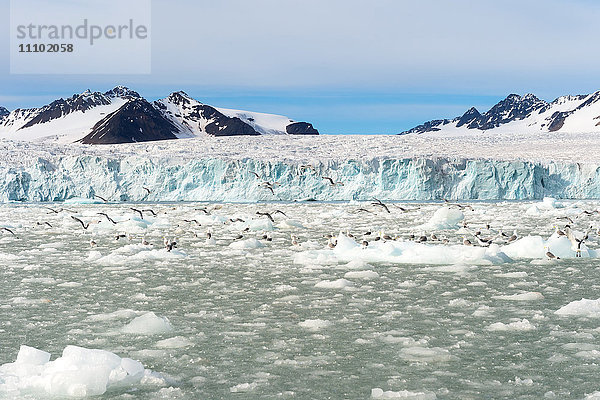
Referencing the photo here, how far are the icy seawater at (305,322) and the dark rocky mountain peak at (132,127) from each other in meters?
126

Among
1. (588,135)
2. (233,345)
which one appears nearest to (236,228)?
(233,345)

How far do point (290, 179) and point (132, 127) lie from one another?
105 m

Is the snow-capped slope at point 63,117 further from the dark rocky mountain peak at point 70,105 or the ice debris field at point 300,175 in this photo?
the ice debris field at point 300,175

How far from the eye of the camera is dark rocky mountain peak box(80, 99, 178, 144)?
134375 mm

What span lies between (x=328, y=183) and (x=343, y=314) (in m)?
34.7

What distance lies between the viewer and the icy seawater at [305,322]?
195 inches

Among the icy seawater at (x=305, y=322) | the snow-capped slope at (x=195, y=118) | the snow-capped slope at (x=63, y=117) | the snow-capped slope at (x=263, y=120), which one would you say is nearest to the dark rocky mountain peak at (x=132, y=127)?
the snow-capped slope at (x=195, y=118)

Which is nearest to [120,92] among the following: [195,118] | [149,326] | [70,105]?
[70,105]

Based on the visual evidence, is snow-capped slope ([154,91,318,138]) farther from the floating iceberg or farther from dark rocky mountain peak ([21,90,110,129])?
the floating iceberg

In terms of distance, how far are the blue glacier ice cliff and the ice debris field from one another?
68 mm

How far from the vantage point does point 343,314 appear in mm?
7473

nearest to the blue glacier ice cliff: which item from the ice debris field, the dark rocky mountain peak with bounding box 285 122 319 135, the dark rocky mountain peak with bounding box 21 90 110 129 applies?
the ice debris field

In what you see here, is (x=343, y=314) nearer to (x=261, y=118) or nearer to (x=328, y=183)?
(x=328, y=183)

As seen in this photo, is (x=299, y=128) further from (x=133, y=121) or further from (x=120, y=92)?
A: (x=120, y=92)
